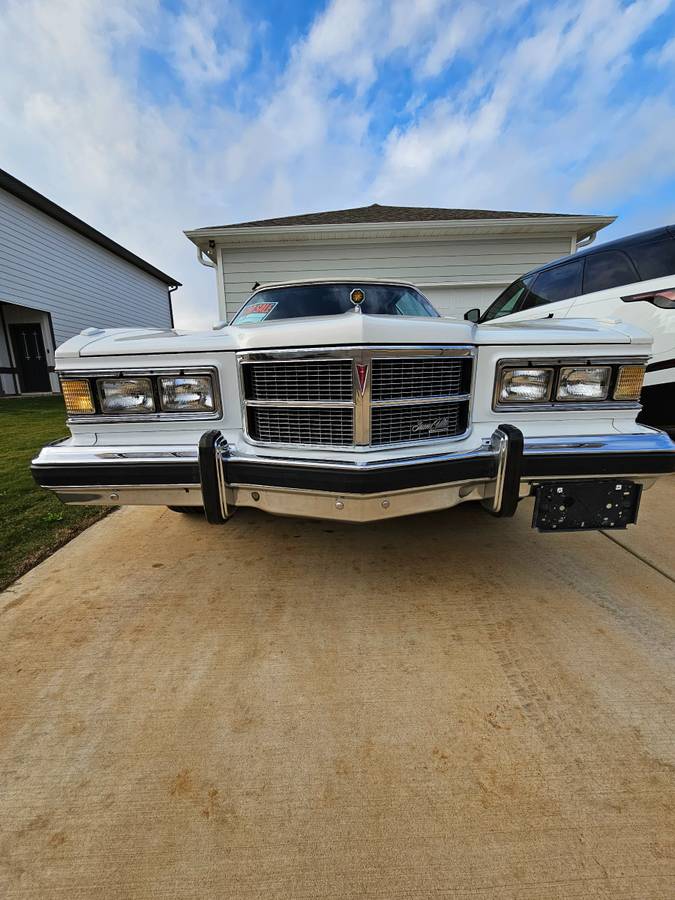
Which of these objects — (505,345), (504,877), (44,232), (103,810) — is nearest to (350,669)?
(504,877)

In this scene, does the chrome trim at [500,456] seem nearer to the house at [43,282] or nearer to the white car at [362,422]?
the white car at [362,422]

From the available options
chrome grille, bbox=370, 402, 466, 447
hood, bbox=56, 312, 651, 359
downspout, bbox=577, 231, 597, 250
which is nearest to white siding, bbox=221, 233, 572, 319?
downspout, bbox=577, 231, 597, 250

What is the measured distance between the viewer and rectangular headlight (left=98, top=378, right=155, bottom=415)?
1.99m

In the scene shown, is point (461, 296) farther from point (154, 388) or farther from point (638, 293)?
point (154, 388)

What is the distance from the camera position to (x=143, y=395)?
2.01m

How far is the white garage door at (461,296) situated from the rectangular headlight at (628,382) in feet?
23.6

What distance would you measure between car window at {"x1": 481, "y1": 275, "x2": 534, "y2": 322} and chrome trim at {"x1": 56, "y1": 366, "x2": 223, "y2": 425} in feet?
15.0

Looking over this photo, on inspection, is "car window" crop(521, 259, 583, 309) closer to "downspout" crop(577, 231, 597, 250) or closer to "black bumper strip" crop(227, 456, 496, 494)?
"black bumper strip" crop(227, 456, 496, 494)

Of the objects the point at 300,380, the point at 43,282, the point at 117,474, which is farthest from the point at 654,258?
the point at 43,282

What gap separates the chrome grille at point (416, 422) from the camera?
1890 mm

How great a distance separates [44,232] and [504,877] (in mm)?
18655

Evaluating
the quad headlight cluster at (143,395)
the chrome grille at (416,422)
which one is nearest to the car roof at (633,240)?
the chrome grille at (416,422)

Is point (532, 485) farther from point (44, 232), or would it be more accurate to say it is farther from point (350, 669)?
point (44, 232)

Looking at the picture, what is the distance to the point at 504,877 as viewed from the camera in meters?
1.05
